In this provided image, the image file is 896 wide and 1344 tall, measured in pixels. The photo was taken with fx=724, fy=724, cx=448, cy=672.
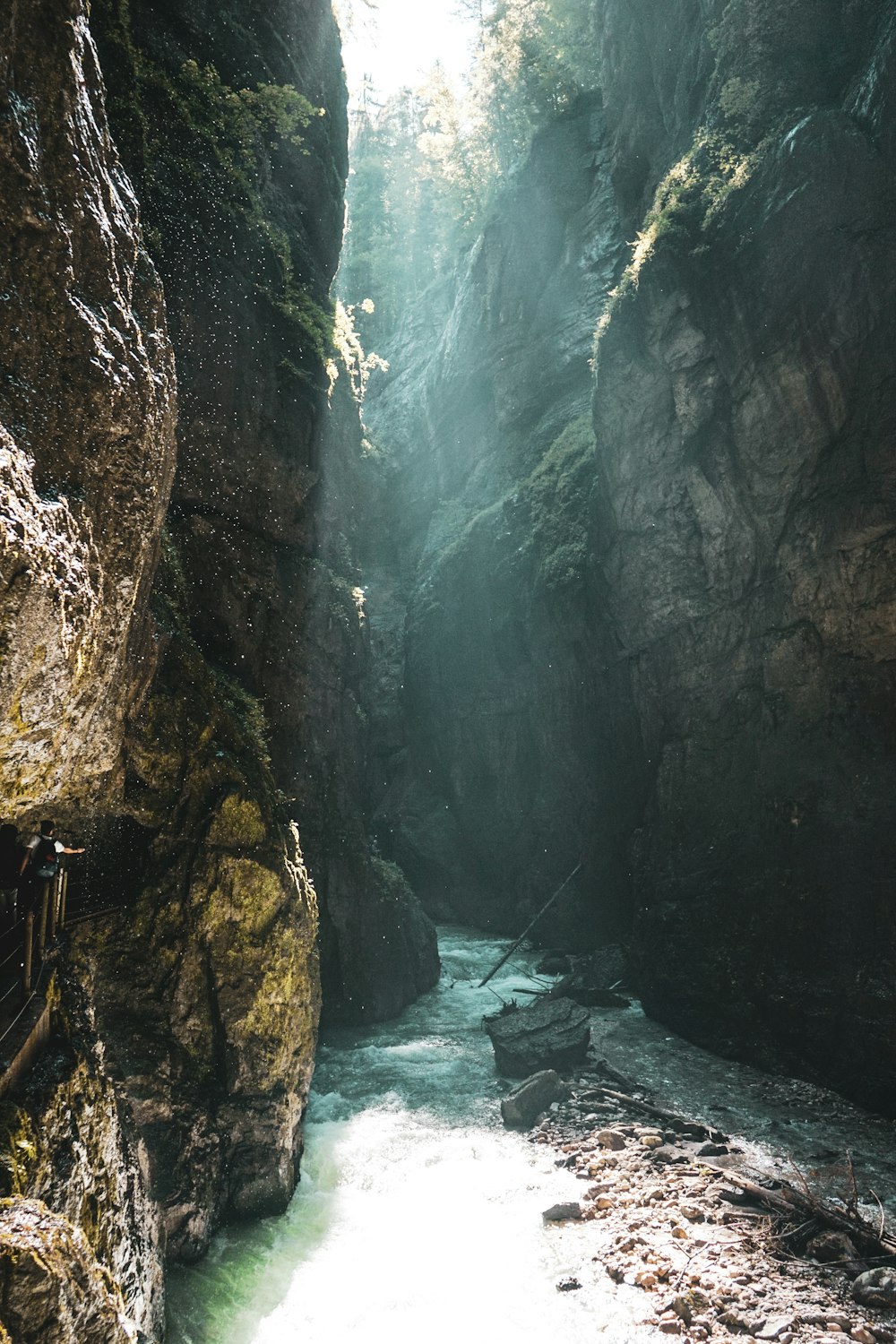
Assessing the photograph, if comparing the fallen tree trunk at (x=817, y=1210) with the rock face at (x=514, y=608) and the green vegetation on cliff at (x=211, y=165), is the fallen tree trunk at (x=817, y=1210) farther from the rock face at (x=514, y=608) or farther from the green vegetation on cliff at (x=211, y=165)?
the green vegetation on cliff at (x=211, y=165)

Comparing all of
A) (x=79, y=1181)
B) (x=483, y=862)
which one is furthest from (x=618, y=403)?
(x=79, y=1181)

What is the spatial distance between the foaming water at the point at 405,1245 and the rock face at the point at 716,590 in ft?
18.2

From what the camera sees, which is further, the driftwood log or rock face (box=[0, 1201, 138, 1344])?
the driftwood log

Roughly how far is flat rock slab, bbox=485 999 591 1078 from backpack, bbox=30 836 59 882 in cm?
1044

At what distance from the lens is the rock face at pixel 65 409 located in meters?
4.89

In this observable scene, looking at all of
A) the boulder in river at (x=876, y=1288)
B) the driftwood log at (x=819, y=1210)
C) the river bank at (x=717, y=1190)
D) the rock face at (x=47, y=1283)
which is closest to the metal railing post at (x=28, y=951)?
the rock face at (x=47, y=1283)

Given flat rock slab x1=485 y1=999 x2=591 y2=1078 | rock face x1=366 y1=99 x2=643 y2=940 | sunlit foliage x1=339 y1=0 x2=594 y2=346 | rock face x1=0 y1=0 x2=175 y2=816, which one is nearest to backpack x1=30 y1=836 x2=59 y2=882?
rock face x1=0 y1=0 x2=175 y2=816

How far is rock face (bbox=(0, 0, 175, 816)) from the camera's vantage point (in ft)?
16.1

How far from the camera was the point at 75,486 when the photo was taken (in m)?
5.63

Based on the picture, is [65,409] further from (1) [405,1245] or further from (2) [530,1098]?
(2) [530,1098]

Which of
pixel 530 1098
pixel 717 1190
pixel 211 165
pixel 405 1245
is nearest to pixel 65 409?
pixel 405 1245

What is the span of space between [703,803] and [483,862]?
10.2 meters

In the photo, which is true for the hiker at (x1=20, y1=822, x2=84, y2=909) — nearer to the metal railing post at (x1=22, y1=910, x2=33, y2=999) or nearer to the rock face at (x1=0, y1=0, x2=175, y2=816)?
the metal railing post at (x1=22, y1=910, x2=33, y2=999)

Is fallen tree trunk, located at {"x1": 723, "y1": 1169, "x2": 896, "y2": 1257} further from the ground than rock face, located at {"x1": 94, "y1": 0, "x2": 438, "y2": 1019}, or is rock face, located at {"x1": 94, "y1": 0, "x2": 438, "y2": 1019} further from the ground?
rock face, located at {"x1": 94, "y1": 0, "x2": 438, "y2": 1019}
